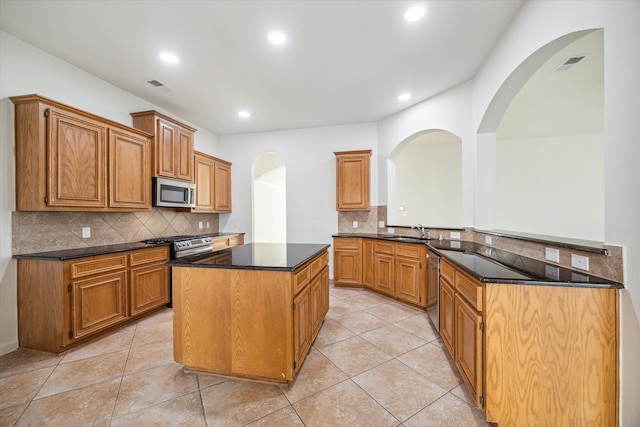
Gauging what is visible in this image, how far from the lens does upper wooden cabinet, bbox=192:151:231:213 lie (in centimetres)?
424

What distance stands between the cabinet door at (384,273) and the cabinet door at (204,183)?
3084 mm

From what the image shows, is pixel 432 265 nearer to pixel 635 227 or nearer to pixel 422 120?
pixel 635 227

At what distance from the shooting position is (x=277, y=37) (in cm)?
233

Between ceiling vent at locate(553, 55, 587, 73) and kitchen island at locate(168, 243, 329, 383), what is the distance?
326 cm

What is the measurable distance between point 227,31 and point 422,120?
2839 millimetres

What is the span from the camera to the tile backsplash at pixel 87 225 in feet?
7.72

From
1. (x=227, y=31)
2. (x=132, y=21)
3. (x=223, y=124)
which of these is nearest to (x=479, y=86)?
(x=227, y=31)

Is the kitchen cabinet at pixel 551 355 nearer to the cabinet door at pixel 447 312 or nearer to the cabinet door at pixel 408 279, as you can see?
the cabinet door at pixel 447 312

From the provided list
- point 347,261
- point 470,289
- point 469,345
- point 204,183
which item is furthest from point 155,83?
point 469,345

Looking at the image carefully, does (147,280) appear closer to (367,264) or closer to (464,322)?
(367,264)

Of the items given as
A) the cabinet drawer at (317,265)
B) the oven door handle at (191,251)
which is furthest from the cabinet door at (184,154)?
the cabinet drawer at (317,265)

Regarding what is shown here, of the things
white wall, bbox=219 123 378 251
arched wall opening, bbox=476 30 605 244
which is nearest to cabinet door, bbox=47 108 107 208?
white wall, bbox=219 123 378 251

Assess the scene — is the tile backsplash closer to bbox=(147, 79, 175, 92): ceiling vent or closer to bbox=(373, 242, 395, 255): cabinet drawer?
bbox=(147, 79, 175, 92): ceiling vent

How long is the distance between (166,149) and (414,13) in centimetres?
336
